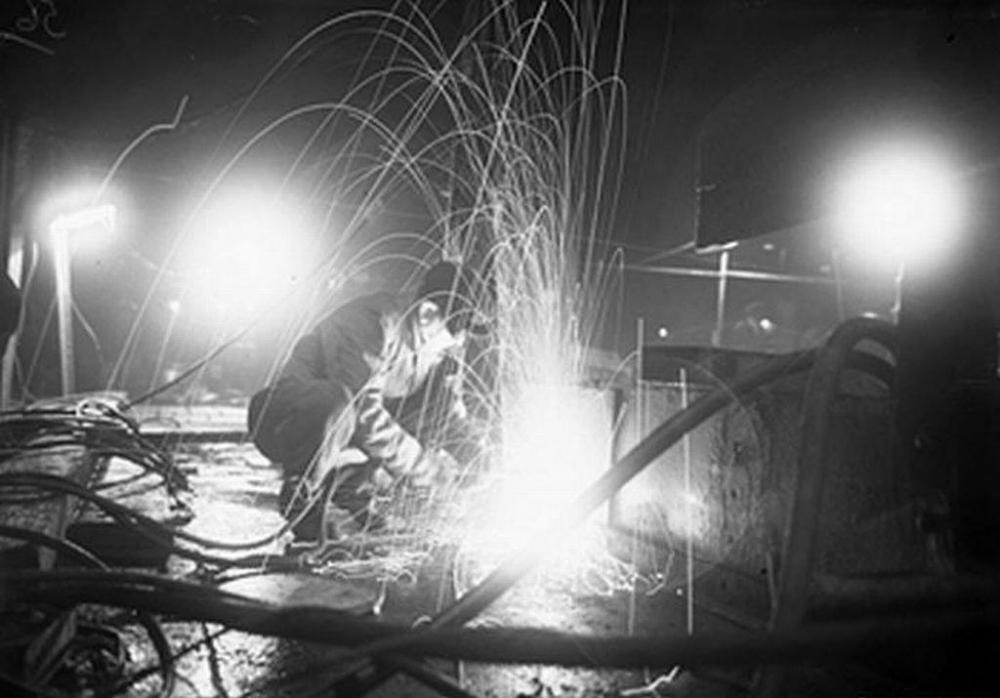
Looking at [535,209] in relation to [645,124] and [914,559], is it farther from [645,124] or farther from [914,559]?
[914,559]

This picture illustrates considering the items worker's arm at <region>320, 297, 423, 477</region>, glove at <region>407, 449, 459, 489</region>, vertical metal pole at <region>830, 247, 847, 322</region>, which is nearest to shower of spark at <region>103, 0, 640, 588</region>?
glove at <region>407, 449, 459, 489</region>

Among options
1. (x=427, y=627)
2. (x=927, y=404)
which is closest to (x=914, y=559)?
(x=927, y=404)

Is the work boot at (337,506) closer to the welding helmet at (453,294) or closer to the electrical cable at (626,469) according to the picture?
the welding helmet at (453,294)

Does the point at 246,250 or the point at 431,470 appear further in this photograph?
the point at 246,250

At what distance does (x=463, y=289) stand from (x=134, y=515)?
2881 mm

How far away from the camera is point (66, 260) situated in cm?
784

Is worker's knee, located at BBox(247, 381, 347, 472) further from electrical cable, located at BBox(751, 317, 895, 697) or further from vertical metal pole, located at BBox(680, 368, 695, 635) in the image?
electrical cable, located at BBox(751, 317, 895, 697)

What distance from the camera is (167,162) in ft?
29.5

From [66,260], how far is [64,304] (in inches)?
21.9

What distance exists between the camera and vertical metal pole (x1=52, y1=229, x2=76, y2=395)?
25.1 feet

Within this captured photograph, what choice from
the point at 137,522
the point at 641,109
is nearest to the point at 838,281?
the point at 641,109

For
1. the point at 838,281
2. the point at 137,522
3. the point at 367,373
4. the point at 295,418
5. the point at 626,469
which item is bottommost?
the point at 137,522

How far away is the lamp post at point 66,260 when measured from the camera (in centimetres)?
763

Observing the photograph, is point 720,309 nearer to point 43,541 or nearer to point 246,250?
point 246,250
